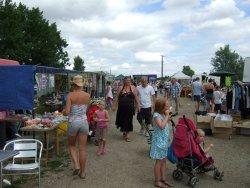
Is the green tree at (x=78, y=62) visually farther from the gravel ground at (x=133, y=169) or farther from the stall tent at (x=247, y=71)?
the gravel ground at (x=133, y=169)

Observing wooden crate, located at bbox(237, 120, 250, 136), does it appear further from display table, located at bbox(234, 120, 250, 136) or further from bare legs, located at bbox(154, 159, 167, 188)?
bare legs, located at bbox(154, 159, 167, 188)

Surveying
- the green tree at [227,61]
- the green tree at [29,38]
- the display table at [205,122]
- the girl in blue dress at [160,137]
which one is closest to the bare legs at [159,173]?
the girl in blue dress at [160,137]

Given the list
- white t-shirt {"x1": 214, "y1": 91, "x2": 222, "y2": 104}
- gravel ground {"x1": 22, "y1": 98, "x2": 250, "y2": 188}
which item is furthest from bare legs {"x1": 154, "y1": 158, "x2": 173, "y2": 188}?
white t-shirt {"x1": 214, "y1": 91, "x2": 222, "y2": 104}

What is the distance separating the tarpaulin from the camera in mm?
9602

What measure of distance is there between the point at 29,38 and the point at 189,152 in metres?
40.8

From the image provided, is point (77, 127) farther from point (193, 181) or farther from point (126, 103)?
point (126, 103)

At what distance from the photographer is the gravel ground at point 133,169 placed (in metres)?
7.33

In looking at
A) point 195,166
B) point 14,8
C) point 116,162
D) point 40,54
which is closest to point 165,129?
point 195,166

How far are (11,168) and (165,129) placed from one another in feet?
8.04

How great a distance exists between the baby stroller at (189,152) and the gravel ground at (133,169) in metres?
0.25

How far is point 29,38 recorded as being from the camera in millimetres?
45844

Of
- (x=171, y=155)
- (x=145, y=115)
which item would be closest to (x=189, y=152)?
(x=171, y=155)

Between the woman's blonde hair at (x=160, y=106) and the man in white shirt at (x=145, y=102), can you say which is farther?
the man in white shirt at (x=145, y=102)

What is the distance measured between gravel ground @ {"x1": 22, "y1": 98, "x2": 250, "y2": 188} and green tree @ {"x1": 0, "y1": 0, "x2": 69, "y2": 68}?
102ft
